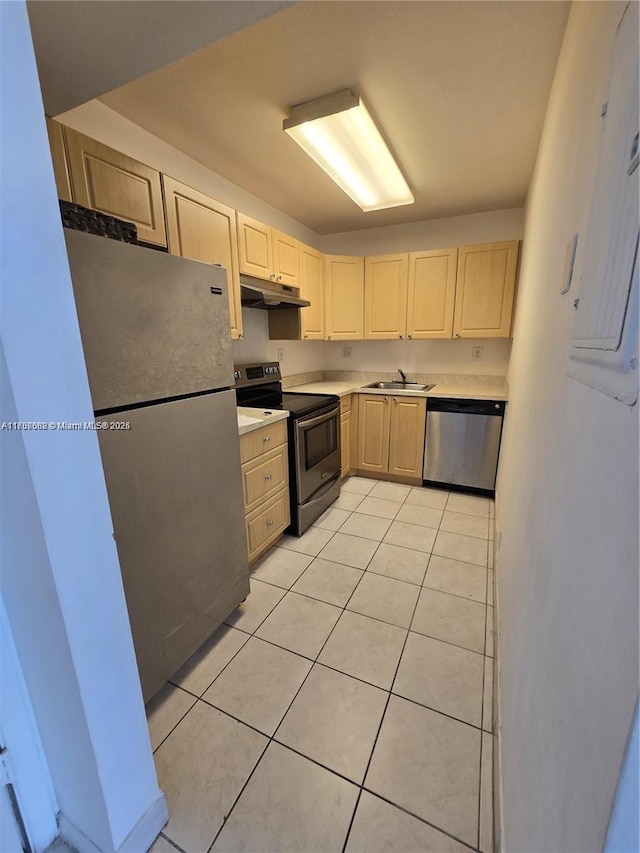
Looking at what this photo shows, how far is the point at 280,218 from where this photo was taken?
122 inches

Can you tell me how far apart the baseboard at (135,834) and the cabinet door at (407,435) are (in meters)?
2.72

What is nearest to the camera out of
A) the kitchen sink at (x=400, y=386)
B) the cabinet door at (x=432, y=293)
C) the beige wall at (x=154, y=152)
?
the beige wall at (x=154, y=152)

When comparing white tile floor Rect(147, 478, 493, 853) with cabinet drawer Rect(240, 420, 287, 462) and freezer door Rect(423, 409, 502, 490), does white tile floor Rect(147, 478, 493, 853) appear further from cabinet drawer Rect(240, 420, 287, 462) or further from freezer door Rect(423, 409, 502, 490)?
freezer door Rect(423, 409, 502, 490)

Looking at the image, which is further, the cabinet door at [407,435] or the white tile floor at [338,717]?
the cabinet door at [407,435]

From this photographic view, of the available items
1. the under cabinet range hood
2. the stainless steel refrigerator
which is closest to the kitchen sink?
the under cabinet range hood

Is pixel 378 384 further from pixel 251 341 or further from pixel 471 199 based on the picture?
pixel 471 199

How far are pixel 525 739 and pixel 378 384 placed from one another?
10.5 feet

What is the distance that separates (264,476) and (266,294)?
1.19 m

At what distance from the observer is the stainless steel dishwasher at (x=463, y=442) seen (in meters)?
2.88

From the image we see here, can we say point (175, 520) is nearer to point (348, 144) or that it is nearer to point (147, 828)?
point (147, 828)

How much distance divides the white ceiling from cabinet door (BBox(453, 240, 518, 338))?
61cm

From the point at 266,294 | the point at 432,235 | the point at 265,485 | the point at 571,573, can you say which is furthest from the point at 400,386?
the point at 571,573

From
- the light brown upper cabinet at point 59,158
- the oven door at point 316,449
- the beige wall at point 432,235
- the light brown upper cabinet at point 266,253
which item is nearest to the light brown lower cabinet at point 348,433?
the oven door at point 316,449

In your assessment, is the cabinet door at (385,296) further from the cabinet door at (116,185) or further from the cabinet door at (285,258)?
the cabinet door at (116,185)
